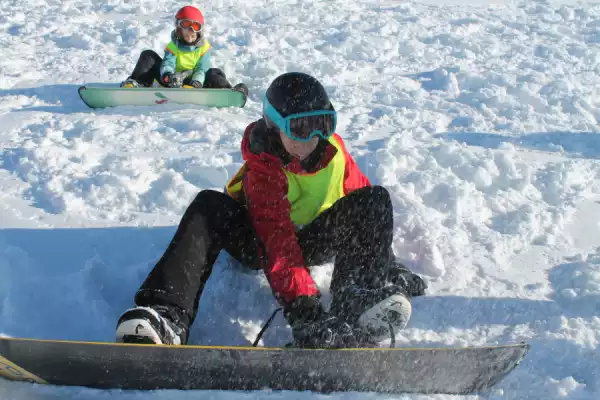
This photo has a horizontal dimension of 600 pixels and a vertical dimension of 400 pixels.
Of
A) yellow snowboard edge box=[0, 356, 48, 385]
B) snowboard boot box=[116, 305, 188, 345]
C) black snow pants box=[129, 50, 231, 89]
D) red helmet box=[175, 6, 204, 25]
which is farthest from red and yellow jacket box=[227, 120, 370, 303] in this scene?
red helmet box=[175, 6, 204, 25]

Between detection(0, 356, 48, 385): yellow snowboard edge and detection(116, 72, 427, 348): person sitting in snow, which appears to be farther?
detection(116, 72, 427, 348): person sitting in snow

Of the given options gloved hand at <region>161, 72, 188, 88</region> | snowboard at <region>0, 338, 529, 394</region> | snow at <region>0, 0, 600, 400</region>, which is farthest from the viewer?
gloved hand at <region>161, 72, 188, 88</region>

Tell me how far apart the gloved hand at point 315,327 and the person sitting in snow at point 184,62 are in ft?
13.9

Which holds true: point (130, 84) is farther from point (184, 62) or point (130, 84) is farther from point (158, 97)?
point (184, 62)

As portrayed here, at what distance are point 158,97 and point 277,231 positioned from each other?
3.52 m

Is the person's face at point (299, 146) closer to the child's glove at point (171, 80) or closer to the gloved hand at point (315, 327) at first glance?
the gloved hand at point (315, 327)

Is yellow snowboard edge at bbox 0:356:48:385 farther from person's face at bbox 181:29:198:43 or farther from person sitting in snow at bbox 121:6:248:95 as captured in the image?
person's face at bbox 181:29:198:43

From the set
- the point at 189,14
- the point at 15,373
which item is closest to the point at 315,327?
the point at 15,373

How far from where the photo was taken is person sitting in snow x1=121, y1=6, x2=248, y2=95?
255 inches

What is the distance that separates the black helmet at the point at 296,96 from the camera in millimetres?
2756

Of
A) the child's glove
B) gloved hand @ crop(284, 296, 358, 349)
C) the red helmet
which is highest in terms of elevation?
the red helmet

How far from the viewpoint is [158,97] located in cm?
584

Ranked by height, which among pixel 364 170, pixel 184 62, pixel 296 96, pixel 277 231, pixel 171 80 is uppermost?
pixel 296 96

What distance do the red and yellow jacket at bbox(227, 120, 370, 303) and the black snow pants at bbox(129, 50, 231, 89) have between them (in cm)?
366
